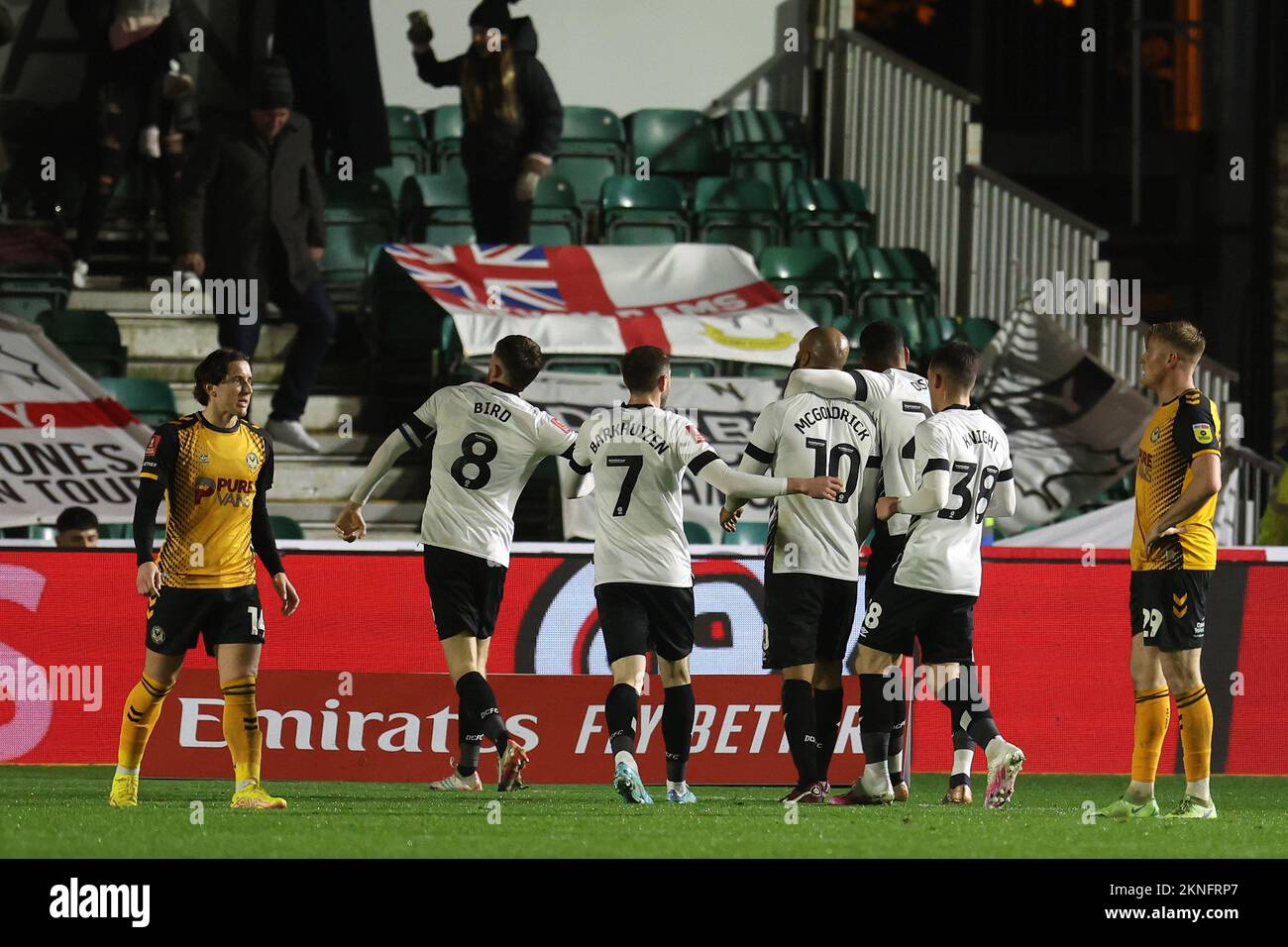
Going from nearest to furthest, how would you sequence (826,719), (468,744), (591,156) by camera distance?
(826,719) < (468,744) < (591,156)

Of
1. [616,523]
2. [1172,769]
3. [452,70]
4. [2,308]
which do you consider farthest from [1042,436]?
[2,308]

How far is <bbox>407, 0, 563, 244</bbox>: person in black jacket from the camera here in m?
14.3

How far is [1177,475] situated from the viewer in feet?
24.5

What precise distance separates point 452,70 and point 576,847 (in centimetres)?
1017

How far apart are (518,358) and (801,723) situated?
1926mm

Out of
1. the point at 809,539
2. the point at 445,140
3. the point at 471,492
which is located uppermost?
the point at 445,140

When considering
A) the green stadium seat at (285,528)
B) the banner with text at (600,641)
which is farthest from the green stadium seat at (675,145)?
the banner with text at (600,641)

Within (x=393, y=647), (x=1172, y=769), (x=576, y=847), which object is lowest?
(x=1172, y=769)

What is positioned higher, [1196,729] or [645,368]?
[645,368]

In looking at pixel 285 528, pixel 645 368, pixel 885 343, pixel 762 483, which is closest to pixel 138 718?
pixel 645 368

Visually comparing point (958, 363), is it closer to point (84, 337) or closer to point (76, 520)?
point (76, 520)

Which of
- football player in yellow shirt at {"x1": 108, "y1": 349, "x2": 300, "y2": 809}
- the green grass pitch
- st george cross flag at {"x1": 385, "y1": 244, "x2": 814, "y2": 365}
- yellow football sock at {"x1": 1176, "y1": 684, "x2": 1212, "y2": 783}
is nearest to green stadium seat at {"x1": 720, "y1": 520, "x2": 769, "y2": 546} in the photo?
st george cross flag at {"x1": 385, "y1": 244, "x2": 814, "y2": 365}

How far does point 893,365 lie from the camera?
8.26 metres

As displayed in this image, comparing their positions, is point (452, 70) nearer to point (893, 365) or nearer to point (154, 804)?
point (893, 365)
